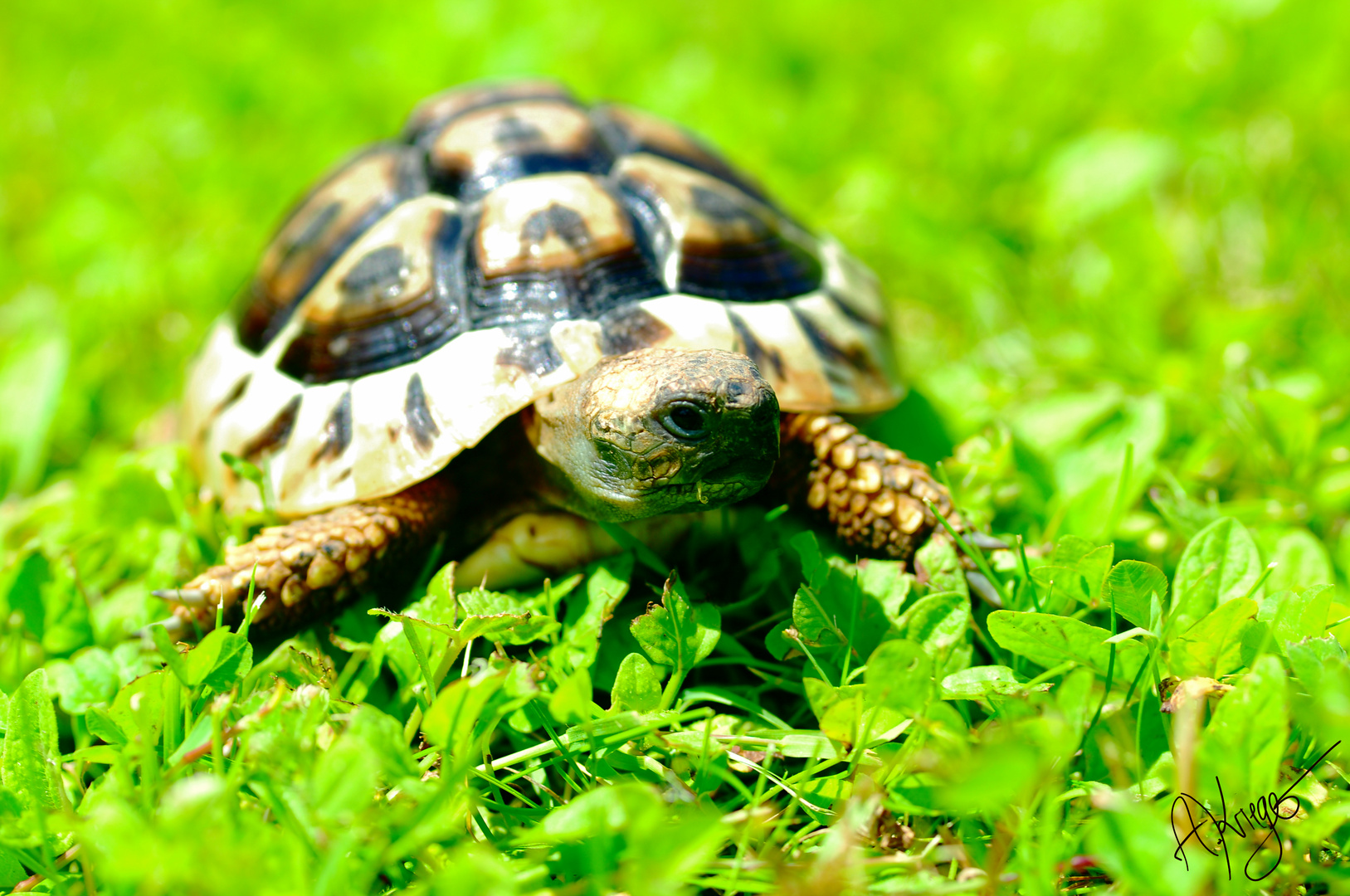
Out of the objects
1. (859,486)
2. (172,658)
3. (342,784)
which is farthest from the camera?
(859,486)

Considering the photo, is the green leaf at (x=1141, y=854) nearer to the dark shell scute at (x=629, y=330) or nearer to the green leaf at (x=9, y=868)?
the dark shell scute at (x=629, y=330)

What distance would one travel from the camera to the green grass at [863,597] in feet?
3.59

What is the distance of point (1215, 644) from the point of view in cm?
128

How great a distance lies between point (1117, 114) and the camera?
11.4 feet

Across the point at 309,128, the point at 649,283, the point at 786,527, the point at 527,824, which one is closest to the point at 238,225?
the point at 309,128

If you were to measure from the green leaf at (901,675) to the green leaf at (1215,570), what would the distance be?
444 mm

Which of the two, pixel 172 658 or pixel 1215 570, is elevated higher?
pixel 172 658

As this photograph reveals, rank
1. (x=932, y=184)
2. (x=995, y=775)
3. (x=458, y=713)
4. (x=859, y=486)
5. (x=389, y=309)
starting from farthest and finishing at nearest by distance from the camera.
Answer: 1. (x=932, y=184)
2. (x=389, y=309)
3. (x=859, y=486)
4. (x=458, y=713)
5. (x=995, y=775)

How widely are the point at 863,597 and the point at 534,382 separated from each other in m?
0.62

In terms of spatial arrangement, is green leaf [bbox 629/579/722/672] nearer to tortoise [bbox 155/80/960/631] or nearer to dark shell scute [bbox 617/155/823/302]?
tortoise [bbox 155/80/960/631]

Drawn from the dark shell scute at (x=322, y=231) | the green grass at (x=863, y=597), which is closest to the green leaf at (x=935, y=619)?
the green grass at (x=863, y=597)

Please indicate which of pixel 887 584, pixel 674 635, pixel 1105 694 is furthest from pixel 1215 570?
pixel 674 635
